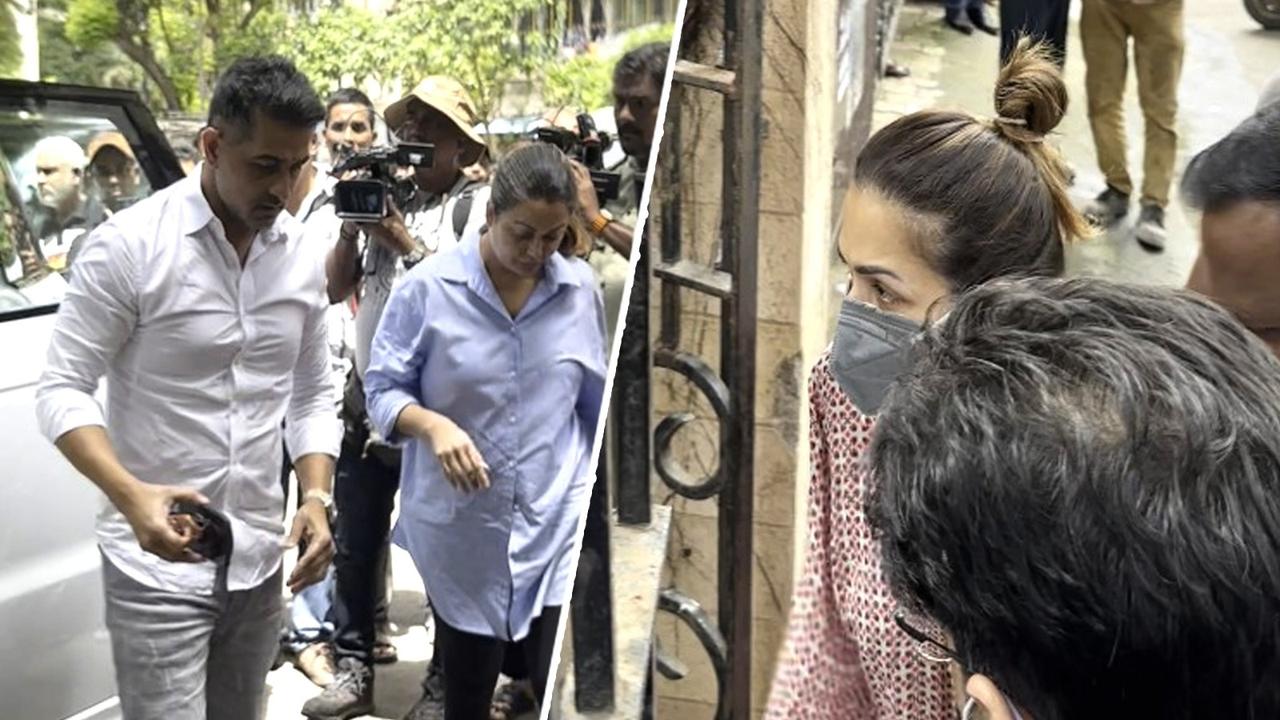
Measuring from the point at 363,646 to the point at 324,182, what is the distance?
34 cm

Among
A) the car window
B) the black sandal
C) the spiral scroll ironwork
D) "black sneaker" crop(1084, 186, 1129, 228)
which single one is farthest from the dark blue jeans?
"black sneaker" crop(1084, 186, 1129, 228)

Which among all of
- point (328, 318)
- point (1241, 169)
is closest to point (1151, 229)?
point (1241, 169)

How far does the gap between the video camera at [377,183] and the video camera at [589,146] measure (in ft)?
0.29

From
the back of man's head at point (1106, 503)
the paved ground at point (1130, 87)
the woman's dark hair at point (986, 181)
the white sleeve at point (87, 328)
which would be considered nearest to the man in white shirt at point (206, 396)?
the white sleeve at point (87, 328)

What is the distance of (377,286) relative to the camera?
102cm

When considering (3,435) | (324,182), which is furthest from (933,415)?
(3,435)

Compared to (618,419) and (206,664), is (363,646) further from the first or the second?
(618,419)

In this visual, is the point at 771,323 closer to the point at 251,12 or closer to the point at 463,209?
the point at 463,209

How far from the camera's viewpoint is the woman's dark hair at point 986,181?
4.23 feet

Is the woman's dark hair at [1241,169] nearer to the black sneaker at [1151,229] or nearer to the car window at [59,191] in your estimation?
the car window at [59,191]

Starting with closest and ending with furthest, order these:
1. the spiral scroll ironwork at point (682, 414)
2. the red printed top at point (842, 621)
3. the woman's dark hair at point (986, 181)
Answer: the red printed top at point (842, 621) < the woman's dark hair at point (986, 181) < the spiral scroll ironwork at point (682, 414)

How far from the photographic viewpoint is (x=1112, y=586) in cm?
69

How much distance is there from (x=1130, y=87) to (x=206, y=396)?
16.5 ft

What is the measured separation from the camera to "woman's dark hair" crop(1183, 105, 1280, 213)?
4.47 ft
